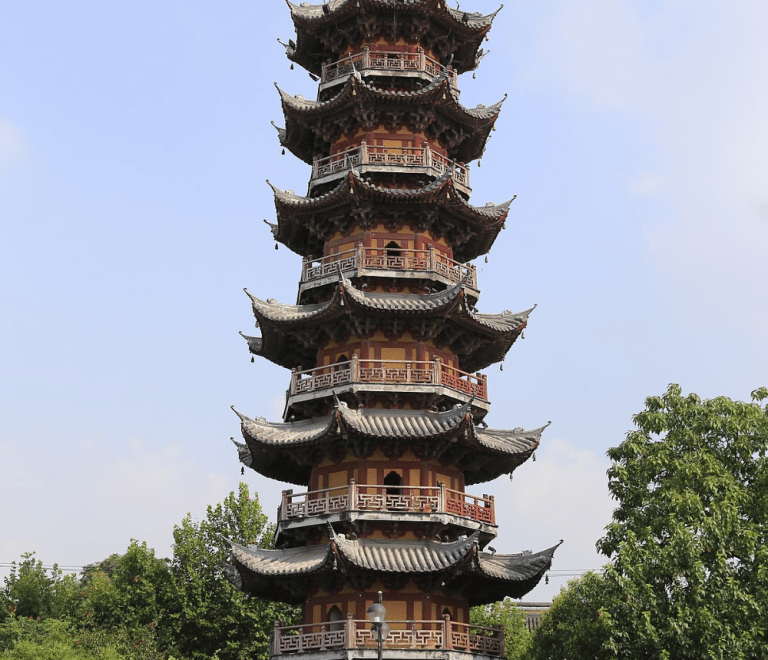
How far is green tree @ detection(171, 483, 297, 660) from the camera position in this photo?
141ft

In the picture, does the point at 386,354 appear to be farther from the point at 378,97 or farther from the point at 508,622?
the point at 508,622

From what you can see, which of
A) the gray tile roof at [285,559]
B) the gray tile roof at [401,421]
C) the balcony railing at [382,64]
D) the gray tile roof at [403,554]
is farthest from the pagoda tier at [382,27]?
the gray tile roof at [285,559]

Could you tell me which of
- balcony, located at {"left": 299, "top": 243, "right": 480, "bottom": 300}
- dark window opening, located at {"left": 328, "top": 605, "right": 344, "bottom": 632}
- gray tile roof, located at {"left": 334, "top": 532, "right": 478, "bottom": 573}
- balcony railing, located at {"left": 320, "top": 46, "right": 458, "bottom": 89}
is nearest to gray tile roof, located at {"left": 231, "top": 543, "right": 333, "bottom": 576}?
gray tile roof, located at {"left": 334, "top": 532, "right": 478, "bottom": 573}

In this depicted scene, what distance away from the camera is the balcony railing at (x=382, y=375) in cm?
2941

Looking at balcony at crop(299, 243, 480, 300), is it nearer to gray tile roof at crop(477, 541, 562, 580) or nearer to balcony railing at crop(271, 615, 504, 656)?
gray tile roof at crop(477, 541, 562, 580)

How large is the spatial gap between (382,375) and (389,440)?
220 cm

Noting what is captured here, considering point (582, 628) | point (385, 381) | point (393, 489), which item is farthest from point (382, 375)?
point (582, 628)

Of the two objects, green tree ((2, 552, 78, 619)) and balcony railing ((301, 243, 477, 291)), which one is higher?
balcony railing ((301, 243, 477, 291))

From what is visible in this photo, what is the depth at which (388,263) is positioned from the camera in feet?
103

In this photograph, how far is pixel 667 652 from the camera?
23781 millimetres

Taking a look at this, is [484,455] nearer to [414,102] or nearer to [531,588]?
[531,588]

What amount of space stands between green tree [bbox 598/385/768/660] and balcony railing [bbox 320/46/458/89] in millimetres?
15322

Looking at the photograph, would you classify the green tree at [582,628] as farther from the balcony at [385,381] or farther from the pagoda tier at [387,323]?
the pagoda tier at [387,323]

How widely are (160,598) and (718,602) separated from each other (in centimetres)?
2950
